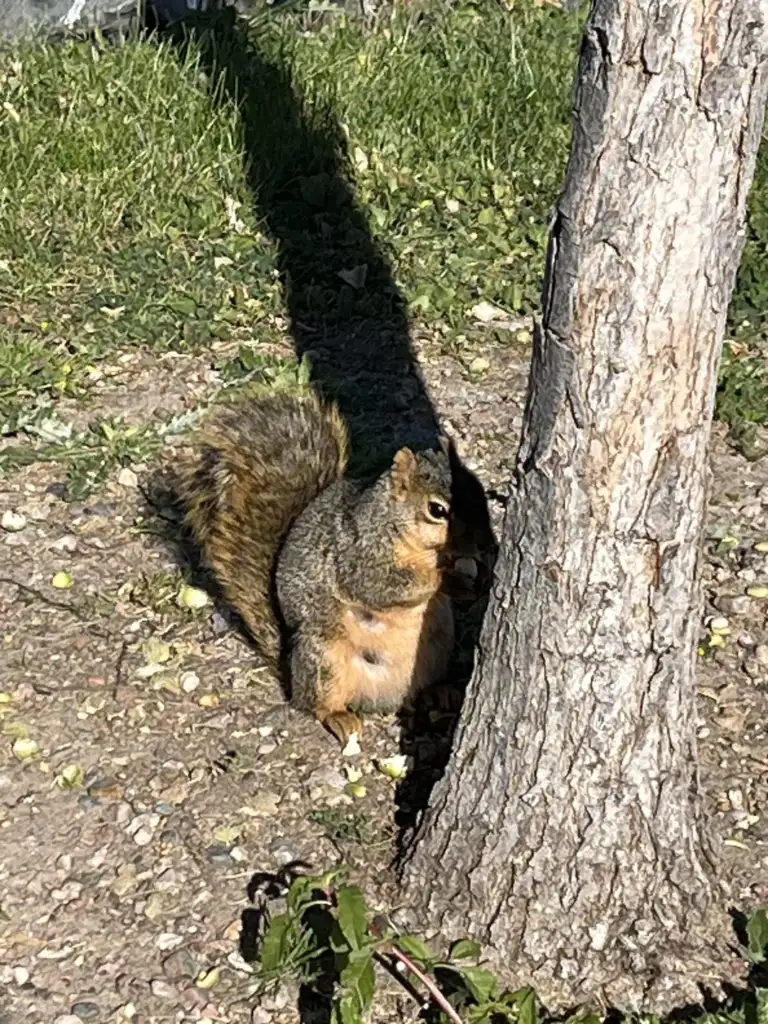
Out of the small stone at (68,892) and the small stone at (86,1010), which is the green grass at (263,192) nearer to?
the small stone at (68,892)

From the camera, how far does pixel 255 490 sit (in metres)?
3.33

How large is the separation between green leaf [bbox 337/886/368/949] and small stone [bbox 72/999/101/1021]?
1.61 feet

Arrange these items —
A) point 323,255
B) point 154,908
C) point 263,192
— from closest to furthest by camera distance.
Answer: point 154,908 < point 323,255 < point 263,192

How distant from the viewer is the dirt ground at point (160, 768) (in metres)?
2.73

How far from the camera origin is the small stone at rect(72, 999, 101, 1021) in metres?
2.64

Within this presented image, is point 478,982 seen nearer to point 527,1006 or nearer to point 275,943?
point 527,1006

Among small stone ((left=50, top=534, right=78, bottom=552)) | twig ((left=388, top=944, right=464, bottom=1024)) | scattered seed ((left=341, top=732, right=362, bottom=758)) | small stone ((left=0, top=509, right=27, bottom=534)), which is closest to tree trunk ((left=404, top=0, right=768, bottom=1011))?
twig ((left=388, top=944, right=464, bottom=1024))

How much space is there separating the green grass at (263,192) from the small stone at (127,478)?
33cm

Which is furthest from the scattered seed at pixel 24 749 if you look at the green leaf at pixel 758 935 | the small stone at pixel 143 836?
the green leaf at pixel 758 935

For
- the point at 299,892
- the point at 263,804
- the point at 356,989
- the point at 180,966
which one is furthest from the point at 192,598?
the point at 356,989

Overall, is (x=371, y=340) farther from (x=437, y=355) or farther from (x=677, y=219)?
(x=677, y=219)

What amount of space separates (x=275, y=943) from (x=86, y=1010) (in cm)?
35

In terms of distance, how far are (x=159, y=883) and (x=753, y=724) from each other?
3.78ft

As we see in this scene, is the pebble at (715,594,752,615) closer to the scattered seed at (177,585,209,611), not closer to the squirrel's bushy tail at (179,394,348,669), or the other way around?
the squirrel's bushy tail at (179,394,348,669)
